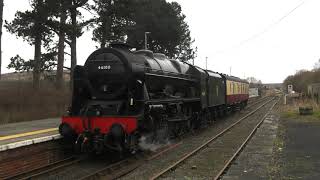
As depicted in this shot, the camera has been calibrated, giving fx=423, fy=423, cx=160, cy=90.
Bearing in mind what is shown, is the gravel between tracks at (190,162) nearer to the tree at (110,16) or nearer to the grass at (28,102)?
the grass at (28,102)

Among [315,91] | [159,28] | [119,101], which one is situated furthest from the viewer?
[315,91]

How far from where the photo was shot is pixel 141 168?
→ 11031 mm

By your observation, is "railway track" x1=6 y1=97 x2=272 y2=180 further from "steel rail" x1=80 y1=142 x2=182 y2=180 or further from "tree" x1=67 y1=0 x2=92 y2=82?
"tree" x1=67 y1=0 x2=92 y2=82

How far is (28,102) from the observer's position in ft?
69.9

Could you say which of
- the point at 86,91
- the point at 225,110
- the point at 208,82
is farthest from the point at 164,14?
the point at 86,91

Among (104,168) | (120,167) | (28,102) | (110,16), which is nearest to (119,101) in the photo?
(120,167)

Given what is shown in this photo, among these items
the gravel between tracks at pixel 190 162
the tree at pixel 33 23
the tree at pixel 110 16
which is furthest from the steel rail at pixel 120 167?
the tree at pixel 110 16

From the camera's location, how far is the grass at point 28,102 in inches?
765

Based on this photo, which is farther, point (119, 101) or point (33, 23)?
point (33, 23)

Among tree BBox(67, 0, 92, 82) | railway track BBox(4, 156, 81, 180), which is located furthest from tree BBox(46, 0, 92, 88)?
railway track BBox(4, 156, 81, 180)

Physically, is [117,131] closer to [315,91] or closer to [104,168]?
[104,168]

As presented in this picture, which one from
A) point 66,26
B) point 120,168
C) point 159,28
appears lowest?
point 120,168

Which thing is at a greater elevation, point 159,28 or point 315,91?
point 159,28

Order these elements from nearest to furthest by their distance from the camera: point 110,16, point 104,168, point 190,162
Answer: point 104,168 → point 190,162 → point 110,16
